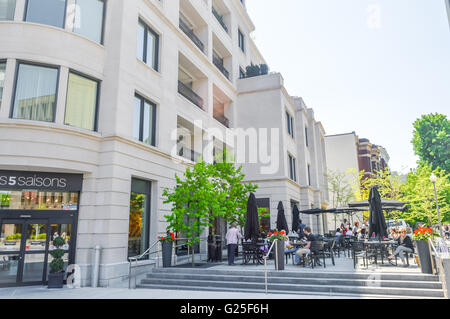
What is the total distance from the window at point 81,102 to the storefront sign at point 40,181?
2.03 metres

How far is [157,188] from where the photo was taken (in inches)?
584

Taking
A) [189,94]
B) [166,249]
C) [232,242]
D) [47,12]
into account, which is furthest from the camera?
[189,94]

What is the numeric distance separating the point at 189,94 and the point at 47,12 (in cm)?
922

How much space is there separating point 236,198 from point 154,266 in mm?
5461

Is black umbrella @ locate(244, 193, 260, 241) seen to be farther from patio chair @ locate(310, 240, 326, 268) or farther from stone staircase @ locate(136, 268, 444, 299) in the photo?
stone staircase @ locate(136, 268, 444, 299)

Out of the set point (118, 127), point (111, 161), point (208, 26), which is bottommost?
point (111, 161)

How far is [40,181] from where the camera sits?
38.2ft

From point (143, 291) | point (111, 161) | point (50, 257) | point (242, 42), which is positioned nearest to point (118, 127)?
point (111, 161)

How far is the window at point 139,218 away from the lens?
13383 mm

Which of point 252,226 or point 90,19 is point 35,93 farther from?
point 252,226

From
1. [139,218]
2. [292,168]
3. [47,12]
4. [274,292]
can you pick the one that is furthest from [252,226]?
[292,168]

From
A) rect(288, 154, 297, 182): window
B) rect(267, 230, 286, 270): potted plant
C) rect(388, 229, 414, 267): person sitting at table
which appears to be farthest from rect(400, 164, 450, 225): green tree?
rect(267, 230, 286, 270): potted plant

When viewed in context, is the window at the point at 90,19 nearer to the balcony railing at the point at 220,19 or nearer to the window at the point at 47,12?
the window at the point at 47,12
